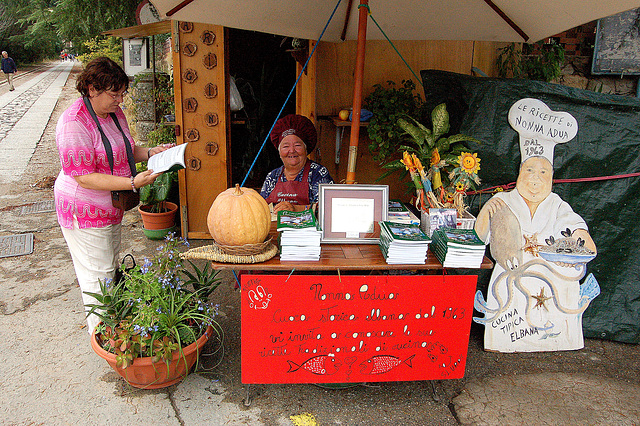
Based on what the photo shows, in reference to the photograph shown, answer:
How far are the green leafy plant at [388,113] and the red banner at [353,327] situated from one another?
6.24 feet

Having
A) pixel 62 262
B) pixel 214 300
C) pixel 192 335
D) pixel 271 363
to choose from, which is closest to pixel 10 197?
pixel 62 262

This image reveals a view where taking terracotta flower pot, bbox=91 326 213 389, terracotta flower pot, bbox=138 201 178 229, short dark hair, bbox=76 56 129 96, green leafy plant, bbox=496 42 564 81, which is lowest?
terracotta flower pot, bbox=91 326 213 389

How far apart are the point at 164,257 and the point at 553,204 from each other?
2.87 meters

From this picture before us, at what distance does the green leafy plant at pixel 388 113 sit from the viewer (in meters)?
4.21

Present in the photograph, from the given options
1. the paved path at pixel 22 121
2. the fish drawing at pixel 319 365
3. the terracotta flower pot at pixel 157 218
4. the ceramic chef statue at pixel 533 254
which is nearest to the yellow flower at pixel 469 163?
the ceramic chef statue at pixel 533 254

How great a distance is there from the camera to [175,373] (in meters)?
2.86

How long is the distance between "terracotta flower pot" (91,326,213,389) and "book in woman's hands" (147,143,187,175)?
1.11 m

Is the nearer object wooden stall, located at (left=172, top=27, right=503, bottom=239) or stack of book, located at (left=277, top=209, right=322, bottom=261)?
stack of book, located at (left=277, top=209, right=322, bottom=261)

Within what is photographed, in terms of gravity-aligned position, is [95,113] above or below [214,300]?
above

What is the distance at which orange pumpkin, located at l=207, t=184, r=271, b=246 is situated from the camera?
2.38 meters

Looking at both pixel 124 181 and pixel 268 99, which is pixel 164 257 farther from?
pixel 268 99

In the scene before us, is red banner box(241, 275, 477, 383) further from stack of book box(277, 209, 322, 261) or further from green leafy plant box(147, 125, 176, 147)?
green leafy plant box(147, 125, 176, 147)

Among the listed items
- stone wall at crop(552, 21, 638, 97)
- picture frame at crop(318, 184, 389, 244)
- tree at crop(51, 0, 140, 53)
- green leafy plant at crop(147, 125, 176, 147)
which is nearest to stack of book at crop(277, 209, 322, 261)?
picture frame at crop(318, 184, 389, 244)

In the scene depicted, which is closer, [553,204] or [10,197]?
[553,204]
